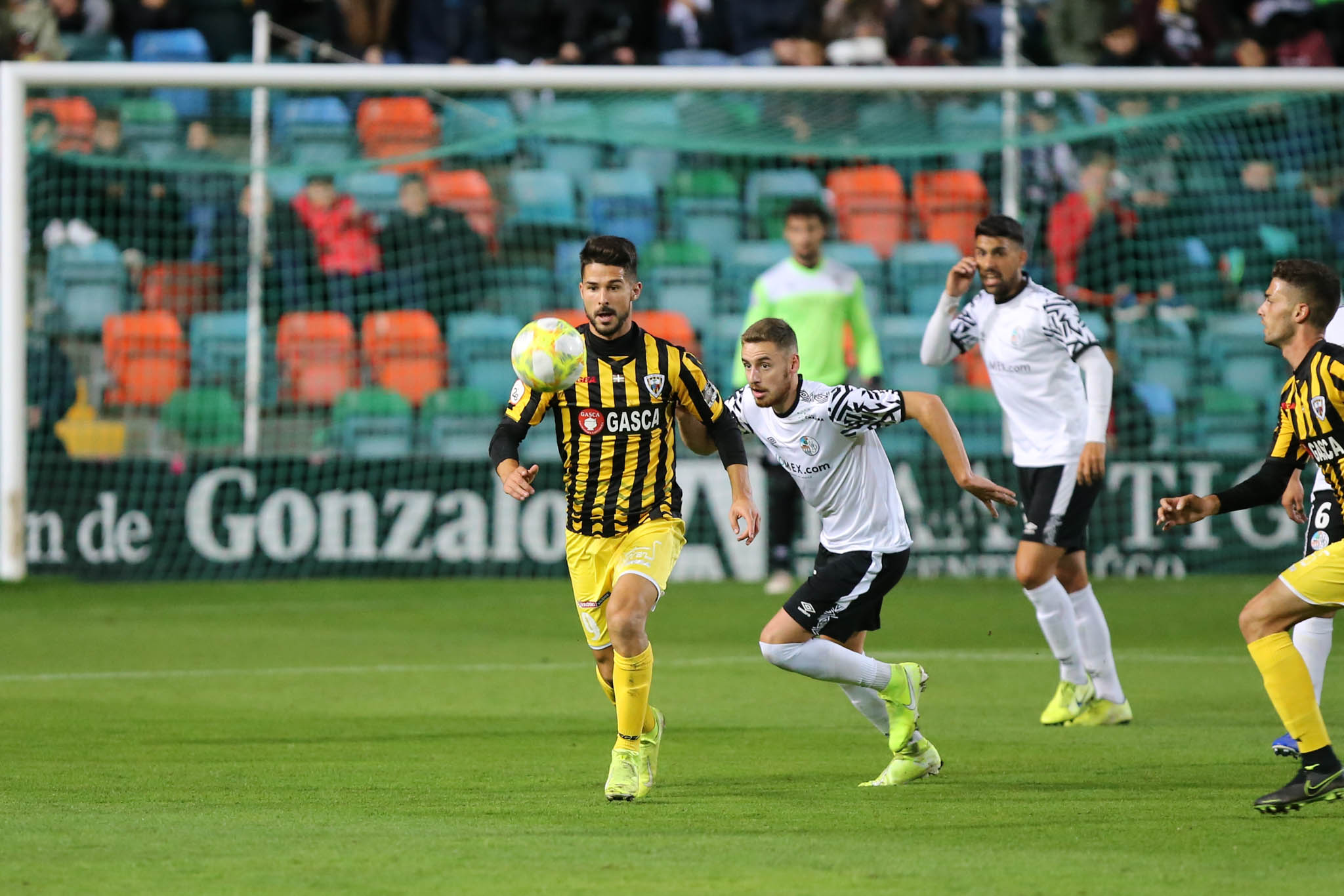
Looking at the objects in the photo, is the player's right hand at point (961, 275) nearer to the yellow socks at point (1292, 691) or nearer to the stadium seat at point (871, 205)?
the yellow socks at point (1292, 691)

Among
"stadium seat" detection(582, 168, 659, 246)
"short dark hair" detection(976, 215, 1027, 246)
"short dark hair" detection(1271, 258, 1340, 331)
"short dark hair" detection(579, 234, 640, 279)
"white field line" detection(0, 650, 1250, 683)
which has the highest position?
"stadium seat" detection(582, 168, 659, 246)

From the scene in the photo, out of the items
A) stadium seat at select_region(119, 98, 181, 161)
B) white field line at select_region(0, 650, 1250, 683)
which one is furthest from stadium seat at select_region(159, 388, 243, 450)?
white field line at select_region(0, 650, 1250, 683)

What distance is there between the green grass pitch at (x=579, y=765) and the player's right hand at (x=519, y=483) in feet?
3.25

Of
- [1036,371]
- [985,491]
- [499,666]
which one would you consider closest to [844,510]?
[985,491]

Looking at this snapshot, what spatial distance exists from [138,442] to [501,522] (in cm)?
286

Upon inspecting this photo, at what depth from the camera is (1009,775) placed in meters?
6.31

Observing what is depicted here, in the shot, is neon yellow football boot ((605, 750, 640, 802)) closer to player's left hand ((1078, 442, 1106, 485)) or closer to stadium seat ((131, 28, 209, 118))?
player's left hand ((1078, 442, 1106, 485))

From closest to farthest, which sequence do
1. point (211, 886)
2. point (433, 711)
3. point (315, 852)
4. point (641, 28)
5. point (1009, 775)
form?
point (211, 886)
point (315, 852)
point (1009, 775)
point (433, 711)
point (641, 28)

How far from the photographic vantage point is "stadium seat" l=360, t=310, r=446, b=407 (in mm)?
14039

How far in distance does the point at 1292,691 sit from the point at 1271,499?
670 mm

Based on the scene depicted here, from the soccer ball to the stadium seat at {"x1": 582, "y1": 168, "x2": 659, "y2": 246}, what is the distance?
30.1ft

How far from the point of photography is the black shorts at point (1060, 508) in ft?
26.0

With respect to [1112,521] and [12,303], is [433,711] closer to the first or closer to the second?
[12,303]

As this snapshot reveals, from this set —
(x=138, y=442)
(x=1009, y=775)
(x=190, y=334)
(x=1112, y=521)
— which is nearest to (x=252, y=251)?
(x=190, y=334)
